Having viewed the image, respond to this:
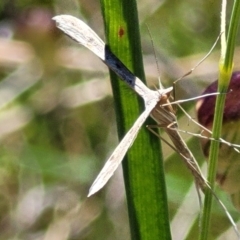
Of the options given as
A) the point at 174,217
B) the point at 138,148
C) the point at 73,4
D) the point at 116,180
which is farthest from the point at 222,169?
the point at 73,4

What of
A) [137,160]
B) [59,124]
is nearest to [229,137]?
[137,160]

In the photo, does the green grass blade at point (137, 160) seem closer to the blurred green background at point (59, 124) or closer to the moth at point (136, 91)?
the moth at point (136, 91)

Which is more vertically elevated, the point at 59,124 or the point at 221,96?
the point at 59,124

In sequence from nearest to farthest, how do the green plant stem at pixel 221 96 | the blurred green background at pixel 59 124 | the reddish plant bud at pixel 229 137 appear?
the green plant stem at pixel 221 96, the reddish plant bud at pixel 229 137, the blurred green background at pixel 59 124

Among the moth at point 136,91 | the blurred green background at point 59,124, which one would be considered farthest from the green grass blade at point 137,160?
the blurred green background at point 59,124

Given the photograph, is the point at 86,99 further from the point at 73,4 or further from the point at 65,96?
the point at 73,4

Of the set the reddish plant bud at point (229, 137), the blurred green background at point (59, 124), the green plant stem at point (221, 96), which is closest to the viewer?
the green plant stem at point (221, 96)

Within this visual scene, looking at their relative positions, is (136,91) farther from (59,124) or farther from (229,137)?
(59,124)

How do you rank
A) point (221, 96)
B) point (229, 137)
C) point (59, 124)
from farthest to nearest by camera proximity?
point (59, 124)
point (229, 137)
point (221, 96)
